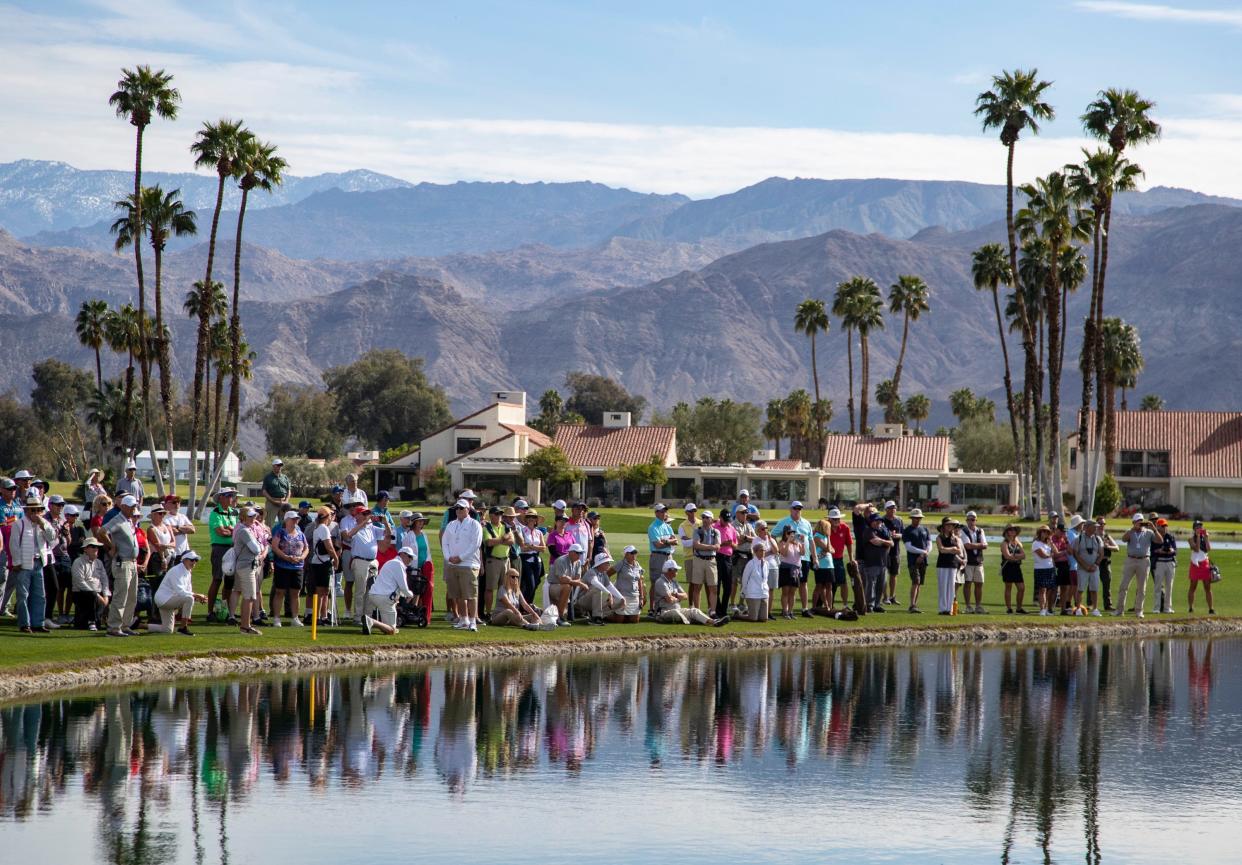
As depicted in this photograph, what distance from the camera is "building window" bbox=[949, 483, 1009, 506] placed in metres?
95.1

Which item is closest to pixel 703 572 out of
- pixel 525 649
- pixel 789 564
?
pixel 789 564

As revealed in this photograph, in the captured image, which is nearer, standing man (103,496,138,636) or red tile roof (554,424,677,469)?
standing man (103,496,138,636)

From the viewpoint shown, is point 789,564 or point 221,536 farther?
point 789,564

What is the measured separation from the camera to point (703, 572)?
26000mm

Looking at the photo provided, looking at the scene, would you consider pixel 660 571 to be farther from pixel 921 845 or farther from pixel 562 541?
pixel 921 845

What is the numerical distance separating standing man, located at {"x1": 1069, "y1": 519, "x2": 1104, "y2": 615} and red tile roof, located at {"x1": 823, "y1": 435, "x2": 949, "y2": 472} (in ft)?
222

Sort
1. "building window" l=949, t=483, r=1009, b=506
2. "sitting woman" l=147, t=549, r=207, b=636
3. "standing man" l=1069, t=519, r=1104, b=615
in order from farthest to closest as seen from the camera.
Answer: "building window" l=949, t=483, r=1009, b=506 → "standing man" l=1069, t=519, r=1104, b=615 → "sitting woman" l=147, t=549, r=207, b=636

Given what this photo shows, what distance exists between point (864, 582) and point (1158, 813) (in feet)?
46.9

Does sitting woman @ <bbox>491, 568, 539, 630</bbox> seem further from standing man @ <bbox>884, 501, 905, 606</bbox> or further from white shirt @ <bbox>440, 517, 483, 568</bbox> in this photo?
standing man @ <bbox>884, 501, 905, 606</bbox>

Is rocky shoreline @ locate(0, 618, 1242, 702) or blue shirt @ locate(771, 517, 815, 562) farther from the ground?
blue shirt @ locate(771, 517, 815, 562)

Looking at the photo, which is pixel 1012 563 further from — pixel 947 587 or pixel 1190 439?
pixel 1190 439

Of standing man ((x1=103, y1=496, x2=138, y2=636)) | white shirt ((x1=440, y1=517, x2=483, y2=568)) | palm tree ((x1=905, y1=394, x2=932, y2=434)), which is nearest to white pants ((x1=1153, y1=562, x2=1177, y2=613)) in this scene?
white shirt ((x1=440, y1=517, x2=483, y2=568))

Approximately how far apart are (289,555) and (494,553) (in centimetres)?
352

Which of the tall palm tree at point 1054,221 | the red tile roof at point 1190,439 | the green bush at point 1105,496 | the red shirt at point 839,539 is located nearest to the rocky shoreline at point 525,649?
the red shirt at point 839,539
